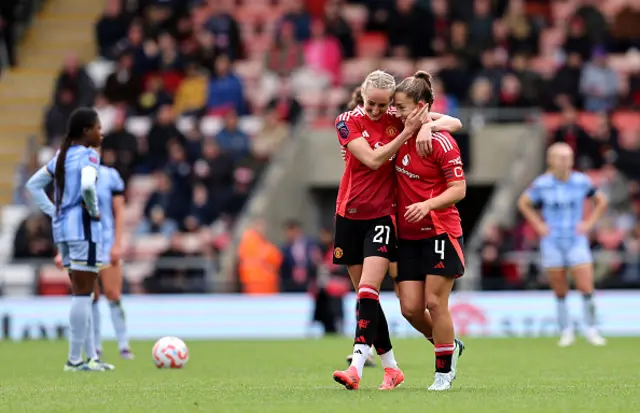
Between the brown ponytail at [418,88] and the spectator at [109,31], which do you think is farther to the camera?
the spectator at [109,31]

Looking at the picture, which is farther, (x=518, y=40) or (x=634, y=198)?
(x=518, y=40)

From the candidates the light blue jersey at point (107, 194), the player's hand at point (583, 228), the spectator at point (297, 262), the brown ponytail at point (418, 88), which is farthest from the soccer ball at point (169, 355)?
the spectator at point (297, 262)

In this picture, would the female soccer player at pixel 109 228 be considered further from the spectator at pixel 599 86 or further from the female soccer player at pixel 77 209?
the spectator at pixel 599 86

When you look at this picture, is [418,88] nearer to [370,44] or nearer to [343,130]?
[343,130]

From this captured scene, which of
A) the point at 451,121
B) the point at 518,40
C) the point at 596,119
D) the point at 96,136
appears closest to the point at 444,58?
the point at 518,40

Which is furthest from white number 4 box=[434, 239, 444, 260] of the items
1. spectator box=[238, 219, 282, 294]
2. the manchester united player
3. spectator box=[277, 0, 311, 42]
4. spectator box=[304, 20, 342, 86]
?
spectator box=[277, 0, 311, 42]

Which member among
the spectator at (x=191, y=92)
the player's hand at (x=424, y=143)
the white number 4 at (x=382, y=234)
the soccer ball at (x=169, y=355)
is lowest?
the soccer ball at (x=169, y=355)

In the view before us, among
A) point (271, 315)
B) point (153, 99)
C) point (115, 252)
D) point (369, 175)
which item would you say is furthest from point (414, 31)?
point (369, 175)

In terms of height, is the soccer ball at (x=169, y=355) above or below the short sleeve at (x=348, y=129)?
below

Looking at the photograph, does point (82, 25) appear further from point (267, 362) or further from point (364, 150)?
point (364, 150)

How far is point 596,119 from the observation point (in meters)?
23.7

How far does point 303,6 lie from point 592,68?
685cm

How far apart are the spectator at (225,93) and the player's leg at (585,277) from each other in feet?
32.1

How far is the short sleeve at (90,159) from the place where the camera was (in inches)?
461
